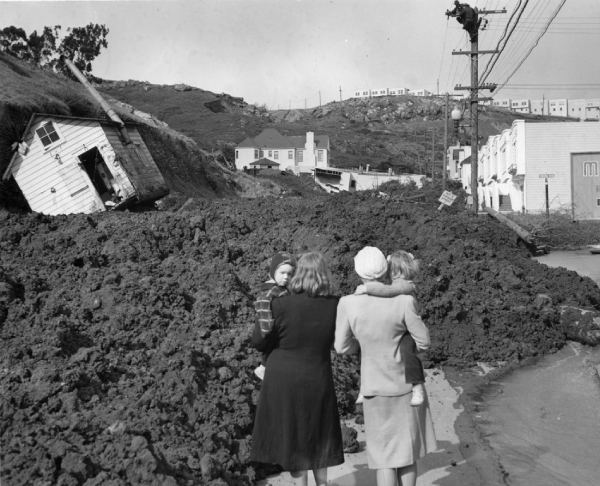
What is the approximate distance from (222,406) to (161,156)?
1296 inches

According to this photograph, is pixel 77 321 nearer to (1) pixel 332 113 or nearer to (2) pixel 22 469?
(2) pixel 22 469

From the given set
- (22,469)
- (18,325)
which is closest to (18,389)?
(22,469)

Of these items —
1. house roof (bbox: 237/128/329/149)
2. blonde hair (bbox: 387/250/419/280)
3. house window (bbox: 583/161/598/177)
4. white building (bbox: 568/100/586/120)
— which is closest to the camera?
blonde hair (bbox: 387/250/419/280)

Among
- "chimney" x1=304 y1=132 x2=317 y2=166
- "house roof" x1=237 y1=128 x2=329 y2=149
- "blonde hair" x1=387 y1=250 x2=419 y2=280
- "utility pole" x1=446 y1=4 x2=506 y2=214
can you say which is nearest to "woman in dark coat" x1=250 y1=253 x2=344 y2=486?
"blonde hair" x1=387 y1=250 x2=419 y2=280

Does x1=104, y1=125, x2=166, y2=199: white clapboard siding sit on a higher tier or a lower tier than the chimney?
lower

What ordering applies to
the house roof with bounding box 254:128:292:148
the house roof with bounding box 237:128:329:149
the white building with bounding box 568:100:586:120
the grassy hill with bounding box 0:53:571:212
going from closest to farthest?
the grassy hill with bounding box 0:53:571:212 → the house roof with bounding box 237:128:329:149 → the house roof with bounding box 254:128:292:148 → the white building with bounding box 568:100:586:120

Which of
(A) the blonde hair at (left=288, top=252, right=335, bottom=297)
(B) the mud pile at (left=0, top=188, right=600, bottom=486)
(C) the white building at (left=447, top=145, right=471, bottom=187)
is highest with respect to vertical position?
(C) the white building at (left=447, top=145, right=471, bottom=187)

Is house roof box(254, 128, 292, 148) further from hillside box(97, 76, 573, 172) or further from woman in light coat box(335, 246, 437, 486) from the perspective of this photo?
woman in light coat box(335, 246, 437, 486)

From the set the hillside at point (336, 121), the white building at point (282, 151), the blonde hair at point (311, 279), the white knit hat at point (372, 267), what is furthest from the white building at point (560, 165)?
the white building at point (282, 151)

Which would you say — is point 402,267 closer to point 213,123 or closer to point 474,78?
point 474,78

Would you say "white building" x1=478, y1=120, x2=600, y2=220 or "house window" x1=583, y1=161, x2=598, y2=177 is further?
"house window" x1=583, y1=161, x2=598, y2=177

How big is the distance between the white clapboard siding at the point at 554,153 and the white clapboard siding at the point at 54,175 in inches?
852

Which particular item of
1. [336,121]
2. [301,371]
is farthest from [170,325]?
[336,121]

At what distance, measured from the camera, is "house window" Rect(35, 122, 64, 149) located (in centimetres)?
2205
